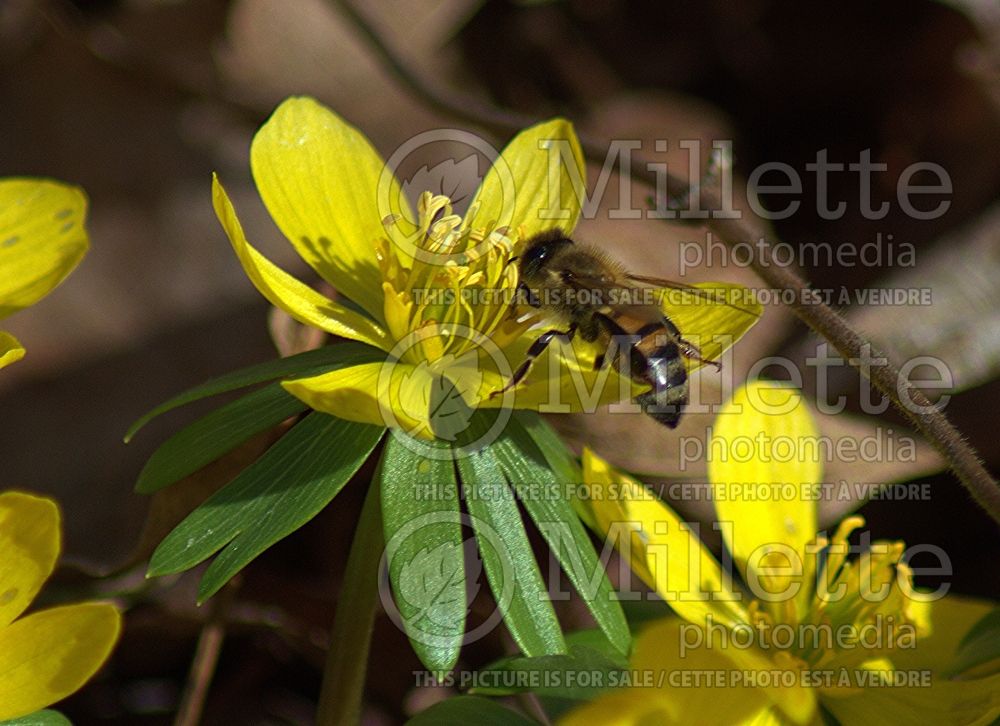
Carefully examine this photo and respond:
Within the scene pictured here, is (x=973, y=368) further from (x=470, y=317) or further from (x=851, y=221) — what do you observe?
(x=470, y=317)

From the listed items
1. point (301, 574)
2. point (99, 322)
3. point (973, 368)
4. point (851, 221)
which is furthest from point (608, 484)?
point (851, 221)

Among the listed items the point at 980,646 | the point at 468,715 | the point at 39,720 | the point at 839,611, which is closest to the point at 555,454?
the point at 468,715

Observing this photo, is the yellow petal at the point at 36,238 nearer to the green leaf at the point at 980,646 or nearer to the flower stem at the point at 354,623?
the flower stem at the point at 354,623

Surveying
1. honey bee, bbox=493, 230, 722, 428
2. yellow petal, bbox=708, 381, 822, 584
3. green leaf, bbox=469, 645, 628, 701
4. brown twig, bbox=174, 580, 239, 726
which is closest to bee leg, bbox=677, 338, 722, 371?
honey bee, bbox=493, 230, 722, 428

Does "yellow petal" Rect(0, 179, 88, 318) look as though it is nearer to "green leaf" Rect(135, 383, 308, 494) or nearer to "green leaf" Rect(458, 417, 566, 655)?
"green leaf" Rect(135, 383, 308, 494)

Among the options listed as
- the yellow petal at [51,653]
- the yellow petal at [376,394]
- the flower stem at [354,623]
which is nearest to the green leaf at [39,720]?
the yellow petal at [51,653]

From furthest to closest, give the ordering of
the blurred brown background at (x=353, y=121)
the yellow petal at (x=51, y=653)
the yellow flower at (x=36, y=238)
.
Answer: the blurred brown background at (x=353, y=121)
the yellow flower at (x=36, y=238)
the yellow petal at (x=51, y=653)
